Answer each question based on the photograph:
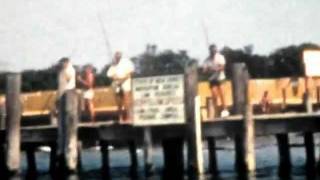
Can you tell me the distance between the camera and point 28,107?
34500 mm

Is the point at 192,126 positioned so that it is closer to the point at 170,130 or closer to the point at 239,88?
the point at 170,130

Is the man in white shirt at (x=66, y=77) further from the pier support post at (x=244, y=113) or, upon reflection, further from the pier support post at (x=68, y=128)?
the pier support post at (x=244, y=113)

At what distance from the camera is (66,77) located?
24766mm

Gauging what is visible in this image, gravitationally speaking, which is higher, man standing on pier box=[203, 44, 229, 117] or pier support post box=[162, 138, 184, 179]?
man standing on pier box=[203, 44, 229, 117]

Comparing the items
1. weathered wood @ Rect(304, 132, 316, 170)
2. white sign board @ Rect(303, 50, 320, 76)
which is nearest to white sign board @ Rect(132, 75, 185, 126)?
white sign board @ Rect(303, 50, 320, 76)

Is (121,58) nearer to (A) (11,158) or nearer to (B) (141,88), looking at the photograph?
(B) (141,88)

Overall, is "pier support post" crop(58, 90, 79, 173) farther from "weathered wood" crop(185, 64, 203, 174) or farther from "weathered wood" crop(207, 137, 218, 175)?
"weathered wood" crop(207, 137, 218, 175)

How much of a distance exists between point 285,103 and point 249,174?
300 inches

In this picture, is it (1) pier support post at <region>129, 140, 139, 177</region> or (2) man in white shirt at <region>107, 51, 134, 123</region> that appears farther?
(1) pier support post at <region>129, 140, 139, 177</region>

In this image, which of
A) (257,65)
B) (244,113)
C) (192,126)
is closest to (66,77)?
(192,126)

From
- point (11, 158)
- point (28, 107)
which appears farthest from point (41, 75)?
point (11, 158)

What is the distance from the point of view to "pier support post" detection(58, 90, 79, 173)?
76.6 feet

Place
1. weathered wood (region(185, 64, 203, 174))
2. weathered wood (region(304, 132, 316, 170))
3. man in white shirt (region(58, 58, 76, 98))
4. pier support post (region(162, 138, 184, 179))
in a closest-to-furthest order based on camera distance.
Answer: weathered wood (region(185, 64, 203, 174)) → man in white shirt (region(58, 58, 76, 98)) → pier support post (region(162, 138, 184, 179)) → weathered wood (region(304, 132, 316, 170))

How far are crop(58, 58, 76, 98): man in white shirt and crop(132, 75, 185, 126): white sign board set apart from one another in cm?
217
